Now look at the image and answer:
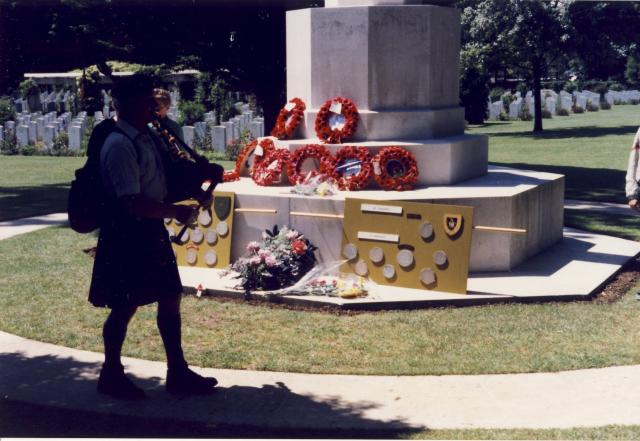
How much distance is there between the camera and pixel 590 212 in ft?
41.5

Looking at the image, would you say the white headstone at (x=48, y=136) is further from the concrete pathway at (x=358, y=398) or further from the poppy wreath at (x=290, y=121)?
the concrete pathway at (x=358, y=398)

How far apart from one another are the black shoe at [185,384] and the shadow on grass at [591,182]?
33.8 ft

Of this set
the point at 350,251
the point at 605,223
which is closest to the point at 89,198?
the point at 350,251

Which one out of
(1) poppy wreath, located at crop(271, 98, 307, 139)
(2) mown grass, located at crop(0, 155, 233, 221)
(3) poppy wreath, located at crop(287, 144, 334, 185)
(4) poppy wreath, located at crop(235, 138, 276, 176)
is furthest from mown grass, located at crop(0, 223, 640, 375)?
(2) mown grass, located at crop(0, 155, 233, 221)

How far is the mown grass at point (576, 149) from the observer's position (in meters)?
16.1

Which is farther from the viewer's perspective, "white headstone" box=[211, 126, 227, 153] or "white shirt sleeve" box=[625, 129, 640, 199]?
"white headstone" box=[211, 126, 227, 153]

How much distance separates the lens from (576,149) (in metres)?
23.8

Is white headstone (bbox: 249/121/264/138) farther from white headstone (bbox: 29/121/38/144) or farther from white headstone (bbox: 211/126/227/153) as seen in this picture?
white headstone (bbox: 29/121/38/144)

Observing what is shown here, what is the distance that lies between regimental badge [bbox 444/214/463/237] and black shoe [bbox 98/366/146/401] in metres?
3.46

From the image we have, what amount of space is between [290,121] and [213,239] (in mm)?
1953

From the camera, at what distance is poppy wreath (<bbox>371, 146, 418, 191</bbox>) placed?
8.98 meters

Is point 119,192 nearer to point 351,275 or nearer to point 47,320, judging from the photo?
point 47,320

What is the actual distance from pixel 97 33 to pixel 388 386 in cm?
1431

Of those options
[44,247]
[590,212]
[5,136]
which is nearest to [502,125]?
[5,136]
